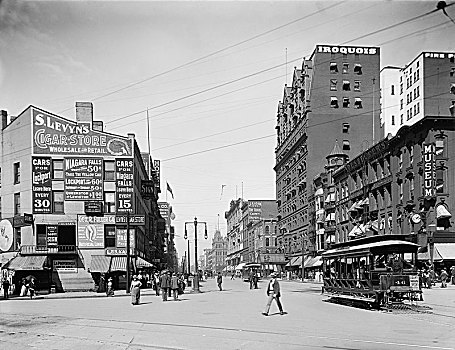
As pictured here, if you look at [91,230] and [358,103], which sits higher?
[358,103]

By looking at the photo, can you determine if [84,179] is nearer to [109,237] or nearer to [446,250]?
[109,237]

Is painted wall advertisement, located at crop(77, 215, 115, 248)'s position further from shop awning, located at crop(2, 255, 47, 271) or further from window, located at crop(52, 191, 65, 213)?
shop awning, located at crop(2, 255, 47, 271)

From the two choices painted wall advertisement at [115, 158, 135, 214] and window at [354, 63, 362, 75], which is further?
window at [354, 63, 362, 75]

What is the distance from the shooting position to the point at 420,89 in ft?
299

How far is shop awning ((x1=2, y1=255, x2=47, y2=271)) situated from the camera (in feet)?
152

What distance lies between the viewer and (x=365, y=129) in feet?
331

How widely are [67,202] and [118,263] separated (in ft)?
20.6

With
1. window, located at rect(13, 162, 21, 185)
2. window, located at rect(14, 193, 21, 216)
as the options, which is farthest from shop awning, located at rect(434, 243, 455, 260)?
window, located at rect(13, 162, 21, 185)

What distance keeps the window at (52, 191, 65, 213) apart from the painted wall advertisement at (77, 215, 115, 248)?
155cm

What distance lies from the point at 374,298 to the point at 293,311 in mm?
3909

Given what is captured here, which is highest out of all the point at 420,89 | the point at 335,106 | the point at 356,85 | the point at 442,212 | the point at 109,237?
the point at 356,85

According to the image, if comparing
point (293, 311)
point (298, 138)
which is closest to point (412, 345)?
point (293, 311)

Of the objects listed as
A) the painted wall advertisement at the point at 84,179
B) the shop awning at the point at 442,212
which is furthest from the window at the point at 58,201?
the shop awning at the point at 442,212

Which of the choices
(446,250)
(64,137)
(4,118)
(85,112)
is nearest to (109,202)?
(64,137)
